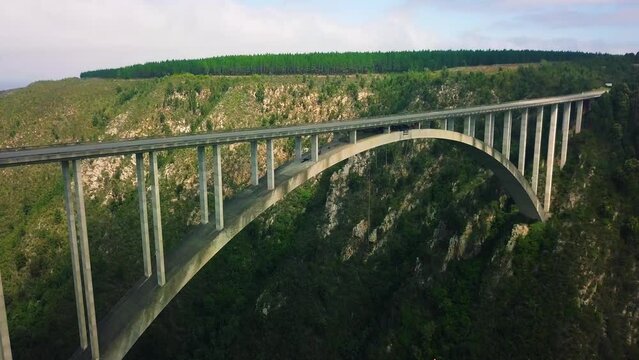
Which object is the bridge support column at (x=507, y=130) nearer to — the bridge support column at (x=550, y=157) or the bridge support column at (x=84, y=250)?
the bridge support column at (x=550, y=157)

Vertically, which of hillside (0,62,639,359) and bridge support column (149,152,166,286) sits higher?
bridge support column (149,152,166,286)

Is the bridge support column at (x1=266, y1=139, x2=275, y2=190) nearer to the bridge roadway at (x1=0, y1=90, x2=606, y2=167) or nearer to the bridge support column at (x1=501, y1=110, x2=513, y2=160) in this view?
the bridge roadway at (x1=0, y1=90, x2=606, y2=167)

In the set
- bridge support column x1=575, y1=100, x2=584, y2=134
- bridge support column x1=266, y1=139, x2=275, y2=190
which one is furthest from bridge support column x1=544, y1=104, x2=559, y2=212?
bridge support column x1=266, y1=139, x2=275, y2=190

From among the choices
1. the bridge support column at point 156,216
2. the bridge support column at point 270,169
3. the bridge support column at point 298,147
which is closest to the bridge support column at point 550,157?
the bridge support column at point 298,147

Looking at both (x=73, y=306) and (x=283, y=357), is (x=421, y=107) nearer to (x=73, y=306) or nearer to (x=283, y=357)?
(x=283, y=357)

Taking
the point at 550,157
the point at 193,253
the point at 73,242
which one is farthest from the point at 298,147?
the point at 550,157

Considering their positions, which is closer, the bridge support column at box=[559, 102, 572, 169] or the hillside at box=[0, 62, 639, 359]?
the hillside at box=[0, 62, 639, 359]
